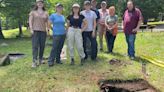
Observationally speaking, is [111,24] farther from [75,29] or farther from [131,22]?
[75,29]

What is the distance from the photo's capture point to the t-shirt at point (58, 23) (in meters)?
10.9

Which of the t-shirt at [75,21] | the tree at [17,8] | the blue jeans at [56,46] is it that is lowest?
the tree at [17,8]

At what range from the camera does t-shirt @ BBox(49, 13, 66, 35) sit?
10.9m

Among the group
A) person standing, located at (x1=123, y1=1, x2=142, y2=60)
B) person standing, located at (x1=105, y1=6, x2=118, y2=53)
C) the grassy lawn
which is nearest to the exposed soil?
the grassy lawn

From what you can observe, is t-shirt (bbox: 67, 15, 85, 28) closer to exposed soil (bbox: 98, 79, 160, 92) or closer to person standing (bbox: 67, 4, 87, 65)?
person standing (bbox: 67, 4, 87, 65)

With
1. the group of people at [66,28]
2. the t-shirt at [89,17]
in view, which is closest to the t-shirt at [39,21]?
the group of people at [66,28]

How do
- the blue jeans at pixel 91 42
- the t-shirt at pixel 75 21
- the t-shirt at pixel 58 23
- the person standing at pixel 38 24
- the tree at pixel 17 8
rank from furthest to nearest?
the tree at pixel 17 8
the blue jeans at pixel 91 42
the t-shirt at pixel 75 21
the t-shirt at pixel 58 23
the person standing at pixel 38 24

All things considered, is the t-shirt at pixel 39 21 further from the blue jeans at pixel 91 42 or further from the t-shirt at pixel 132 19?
the t-shirt at pixel 132 19

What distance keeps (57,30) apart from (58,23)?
0.21 meters

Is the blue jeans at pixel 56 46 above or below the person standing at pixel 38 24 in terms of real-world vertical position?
below

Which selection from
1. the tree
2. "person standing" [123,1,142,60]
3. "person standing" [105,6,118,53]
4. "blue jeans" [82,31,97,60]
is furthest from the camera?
the tree

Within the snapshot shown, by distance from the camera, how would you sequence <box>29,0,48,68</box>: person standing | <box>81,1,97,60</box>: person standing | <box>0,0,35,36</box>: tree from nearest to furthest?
<box>29,0,48,68</box>: person standing
<box>81,1,97,60</box>: person standing
<box>0,0,35,36</box>: tree

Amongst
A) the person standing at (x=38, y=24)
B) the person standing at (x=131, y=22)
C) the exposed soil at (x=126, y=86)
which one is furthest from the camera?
the person standing at (x=131, y=22)

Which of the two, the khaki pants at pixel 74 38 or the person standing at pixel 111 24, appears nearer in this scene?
the khaki pants at pixel 74 38
